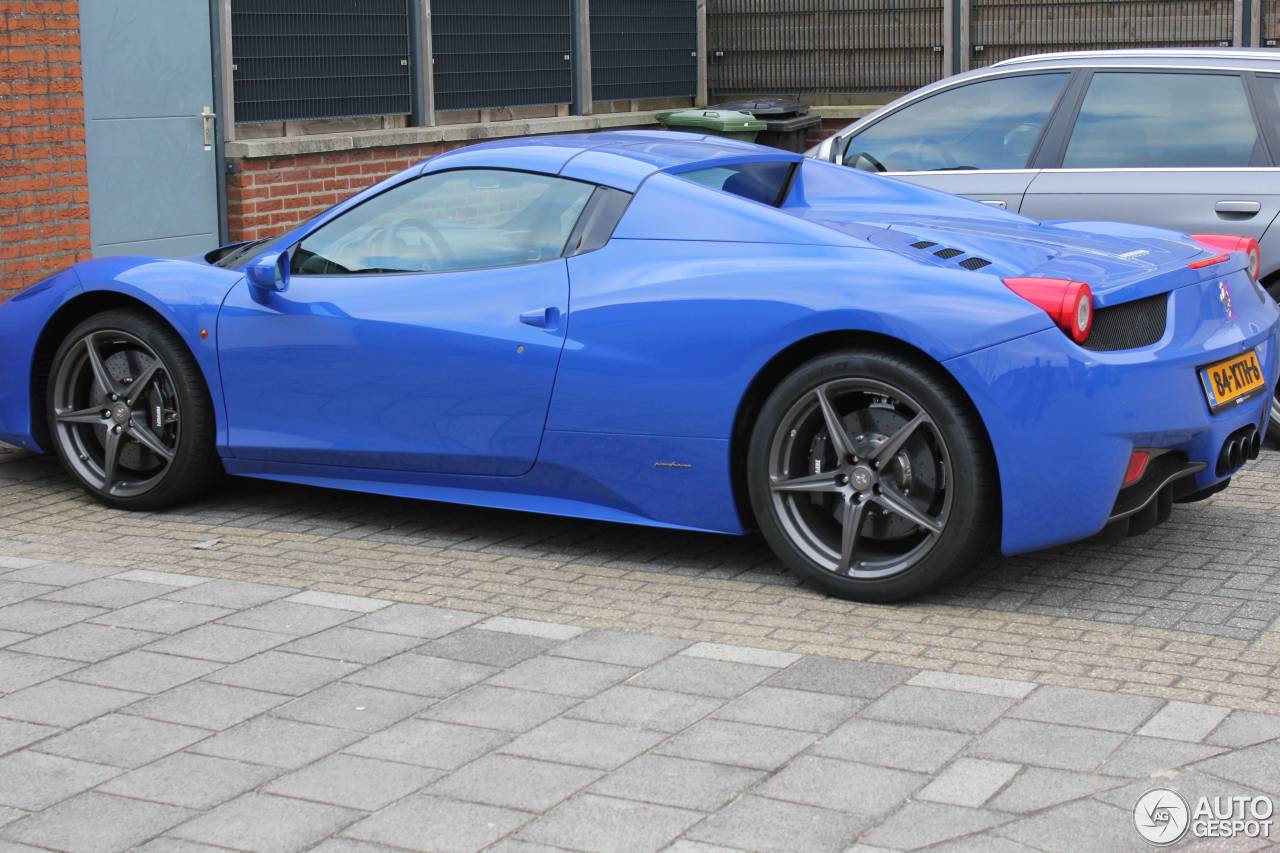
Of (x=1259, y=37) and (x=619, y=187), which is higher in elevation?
(x=1259, y=37)

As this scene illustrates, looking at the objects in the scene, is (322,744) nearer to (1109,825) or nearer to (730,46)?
(1109,825)

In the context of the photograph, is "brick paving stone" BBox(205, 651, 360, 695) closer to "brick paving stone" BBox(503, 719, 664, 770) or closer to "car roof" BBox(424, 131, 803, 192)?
"brick paving stone" BBox(503, 719, 664, 770)

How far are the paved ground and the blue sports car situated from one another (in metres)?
0.29

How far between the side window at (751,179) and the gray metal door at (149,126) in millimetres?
5381

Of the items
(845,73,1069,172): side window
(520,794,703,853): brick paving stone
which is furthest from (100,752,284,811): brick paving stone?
(845,73,1069,172): side window

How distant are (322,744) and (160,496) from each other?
8.83ft

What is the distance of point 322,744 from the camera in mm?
4168

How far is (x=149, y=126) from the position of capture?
35.3 feet

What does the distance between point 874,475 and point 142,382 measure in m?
2.84

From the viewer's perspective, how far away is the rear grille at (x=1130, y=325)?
16.8 ft

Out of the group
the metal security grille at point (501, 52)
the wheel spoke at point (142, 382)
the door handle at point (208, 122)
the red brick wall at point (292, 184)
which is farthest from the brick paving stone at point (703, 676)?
the metal security grille at point (501, 52)

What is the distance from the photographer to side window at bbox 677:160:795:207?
5.98m

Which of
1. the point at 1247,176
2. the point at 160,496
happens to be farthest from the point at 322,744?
the point at 1247,176

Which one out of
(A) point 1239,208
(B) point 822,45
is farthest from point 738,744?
(B) point 822,45
